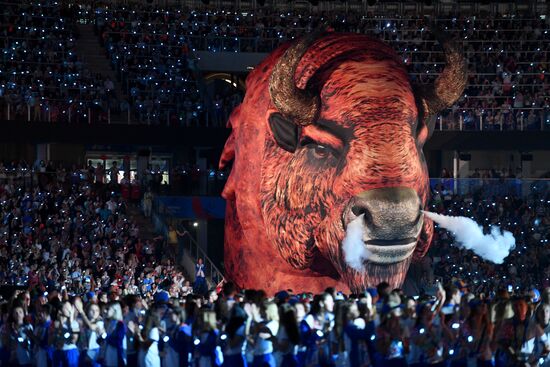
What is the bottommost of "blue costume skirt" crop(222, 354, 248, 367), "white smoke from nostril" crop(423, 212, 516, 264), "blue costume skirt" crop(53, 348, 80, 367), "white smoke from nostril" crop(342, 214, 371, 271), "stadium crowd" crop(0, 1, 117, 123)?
"blue costume skirt" crop(53, 348, 80, 367)

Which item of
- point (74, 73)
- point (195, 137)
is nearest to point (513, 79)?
point (195, 137)

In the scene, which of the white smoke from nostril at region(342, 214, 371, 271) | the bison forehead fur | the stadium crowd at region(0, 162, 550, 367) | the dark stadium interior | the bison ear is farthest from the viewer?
the bison ear

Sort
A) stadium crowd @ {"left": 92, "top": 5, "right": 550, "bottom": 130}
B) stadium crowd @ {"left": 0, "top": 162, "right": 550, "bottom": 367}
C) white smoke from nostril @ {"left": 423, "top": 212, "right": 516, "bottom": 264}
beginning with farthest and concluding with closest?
stadium crowd @ {"left": 92, "top": 5, "right": 550, "bottom": 130}, white smoke from nostril @ {"left": 423, "top": 212, "right": 516, "bottom": 264}, stadium crowd @ {"left": 0, "top": 162, "right": 550, "bottom": 367}

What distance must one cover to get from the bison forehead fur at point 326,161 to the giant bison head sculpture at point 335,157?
14 millimetres

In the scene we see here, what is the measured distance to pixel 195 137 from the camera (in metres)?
33.2

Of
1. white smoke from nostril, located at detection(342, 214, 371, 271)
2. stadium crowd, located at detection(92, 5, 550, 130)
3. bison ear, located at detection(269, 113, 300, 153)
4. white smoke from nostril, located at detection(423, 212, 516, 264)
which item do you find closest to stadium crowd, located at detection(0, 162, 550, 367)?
white smoke from nostril, located at detection(342, 214, 371, 271)

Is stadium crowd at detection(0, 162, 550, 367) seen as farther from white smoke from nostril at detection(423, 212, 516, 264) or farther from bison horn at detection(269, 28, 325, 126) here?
bison horn at detection(269, 28, 325, 126)

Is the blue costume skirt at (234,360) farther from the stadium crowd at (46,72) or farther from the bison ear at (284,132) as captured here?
the stadium crowd at (46,72)

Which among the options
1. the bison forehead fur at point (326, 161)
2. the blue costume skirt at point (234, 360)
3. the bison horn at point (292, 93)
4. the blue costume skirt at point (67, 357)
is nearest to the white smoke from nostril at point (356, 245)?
the bison forehead fur at point (326, 161)

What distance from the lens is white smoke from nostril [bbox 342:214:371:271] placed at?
687 inches

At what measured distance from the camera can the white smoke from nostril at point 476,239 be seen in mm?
20178

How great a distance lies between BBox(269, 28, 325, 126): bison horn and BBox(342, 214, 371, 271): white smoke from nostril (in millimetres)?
1602

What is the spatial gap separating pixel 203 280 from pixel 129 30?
1336 centimetres

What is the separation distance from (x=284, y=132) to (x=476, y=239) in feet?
15.8
